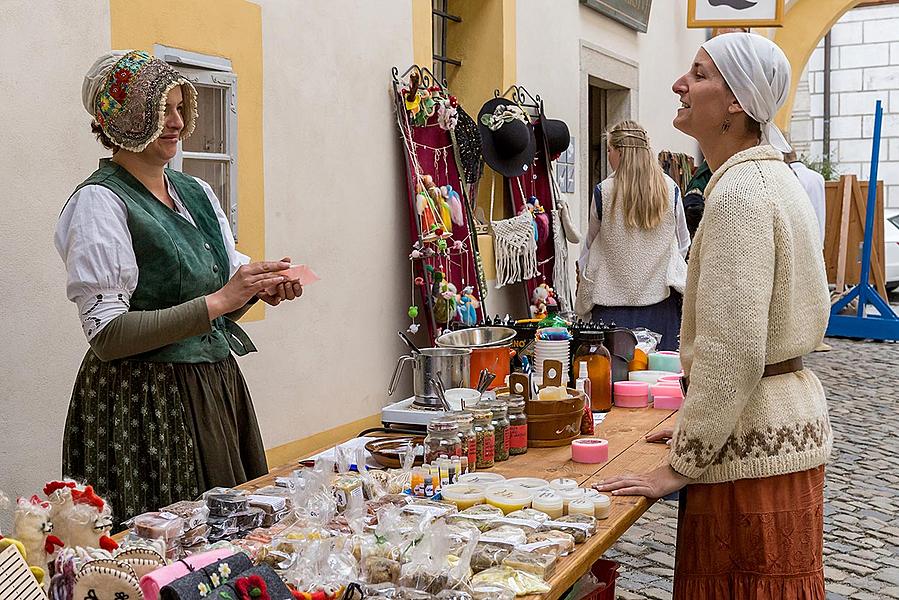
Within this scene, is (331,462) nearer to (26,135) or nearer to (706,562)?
(706,562)

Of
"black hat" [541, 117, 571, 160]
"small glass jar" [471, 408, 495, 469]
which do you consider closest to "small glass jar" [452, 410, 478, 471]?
"small glass jar" [471, 408, 495, 469]

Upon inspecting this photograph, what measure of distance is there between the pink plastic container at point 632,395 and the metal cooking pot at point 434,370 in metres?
0.70

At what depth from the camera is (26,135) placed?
3.35 m

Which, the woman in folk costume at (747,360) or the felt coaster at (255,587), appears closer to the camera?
the felt coaster at (255,587)

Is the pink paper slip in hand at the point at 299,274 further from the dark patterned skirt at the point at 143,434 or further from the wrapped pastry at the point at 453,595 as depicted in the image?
the wrapped pastry at the point at 453,595

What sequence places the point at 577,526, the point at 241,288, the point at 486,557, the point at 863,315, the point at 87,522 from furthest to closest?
the point at 863,315 < the point at 241,288 < the point at 577,526 < the point at 486,557 < the point at 87,522

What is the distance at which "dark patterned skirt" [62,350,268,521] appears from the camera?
2.75m

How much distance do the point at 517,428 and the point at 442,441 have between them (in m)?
0.35

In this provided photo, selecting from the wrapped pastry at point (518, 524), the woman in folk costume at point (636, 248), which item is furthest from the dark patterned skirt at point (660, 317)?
the wrapped pastry at point (518, 524)

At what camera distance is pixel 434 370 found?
3021 millimetres

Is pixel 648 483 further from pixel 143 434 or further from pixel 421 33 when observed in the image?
pixel 421 33

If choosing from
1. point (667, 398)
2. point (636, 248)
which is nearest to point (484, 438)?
point (667, 398)

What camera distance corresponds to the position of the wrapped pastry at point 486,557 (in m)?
1.92

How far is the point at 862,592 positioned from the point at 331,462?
2.82 metres
